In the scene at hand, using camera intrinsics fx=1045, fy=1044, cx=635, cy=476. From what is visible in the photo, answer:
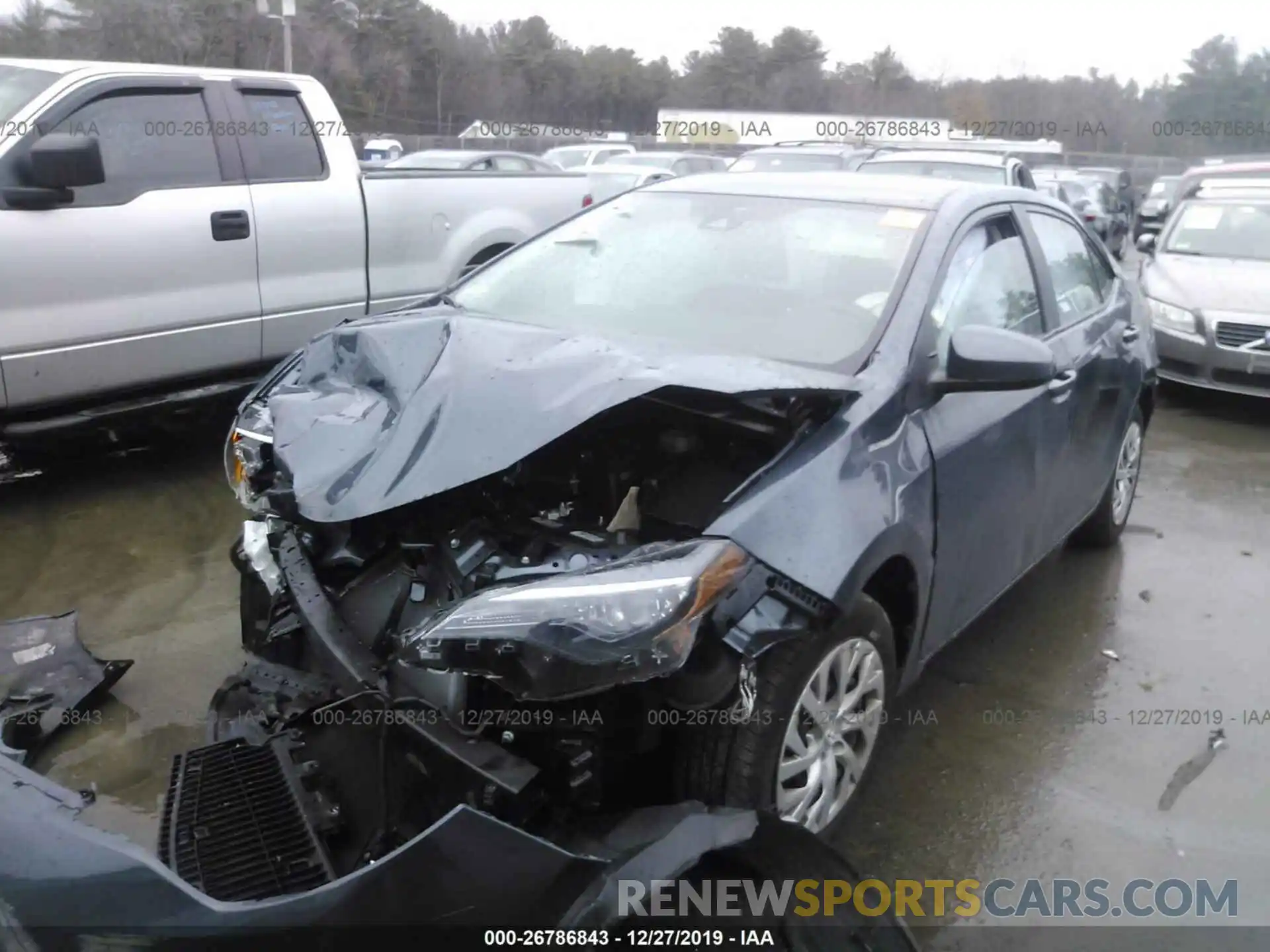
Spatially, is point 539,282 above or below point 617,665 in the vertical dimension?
above

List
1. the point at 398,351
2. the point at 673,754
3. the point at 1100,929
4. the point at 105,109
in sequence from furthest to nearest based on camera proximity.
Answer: the point at 105,109
the point at 398,351
the point at 1100,929
the point at 673,754

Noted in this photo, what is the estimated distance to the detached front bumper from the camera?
24.5 feet

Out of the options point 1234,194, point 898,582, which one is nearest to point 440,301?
point 898,582

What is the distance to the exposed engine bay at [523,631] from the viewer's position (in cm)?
200

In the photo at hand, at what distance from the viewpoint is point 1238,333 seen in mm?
7598

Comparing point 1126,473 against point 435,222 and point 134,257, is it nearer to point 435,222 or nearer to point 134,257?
point 435,222

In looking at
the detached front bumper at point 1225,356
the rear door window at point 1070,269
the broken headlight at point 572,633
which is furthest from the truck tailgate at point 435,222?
the detached front bumper at point 1225,356

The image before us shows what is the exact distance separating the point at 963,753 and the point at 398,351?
218 cm

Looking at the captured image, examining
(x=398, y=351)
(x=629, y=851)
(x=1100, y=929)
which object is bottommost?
(x=1100, y=929)

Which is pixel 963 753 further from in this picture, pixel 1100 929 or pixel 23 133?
pixel 23 133

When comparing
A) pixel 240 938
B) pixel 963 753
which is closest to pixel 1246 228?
pixel 963 753

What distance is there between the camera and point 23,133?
4637mm

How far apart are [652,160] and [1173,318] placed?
37.1 feet

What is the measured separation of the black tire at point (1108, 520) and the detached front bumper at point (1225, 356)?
9.21 ft
